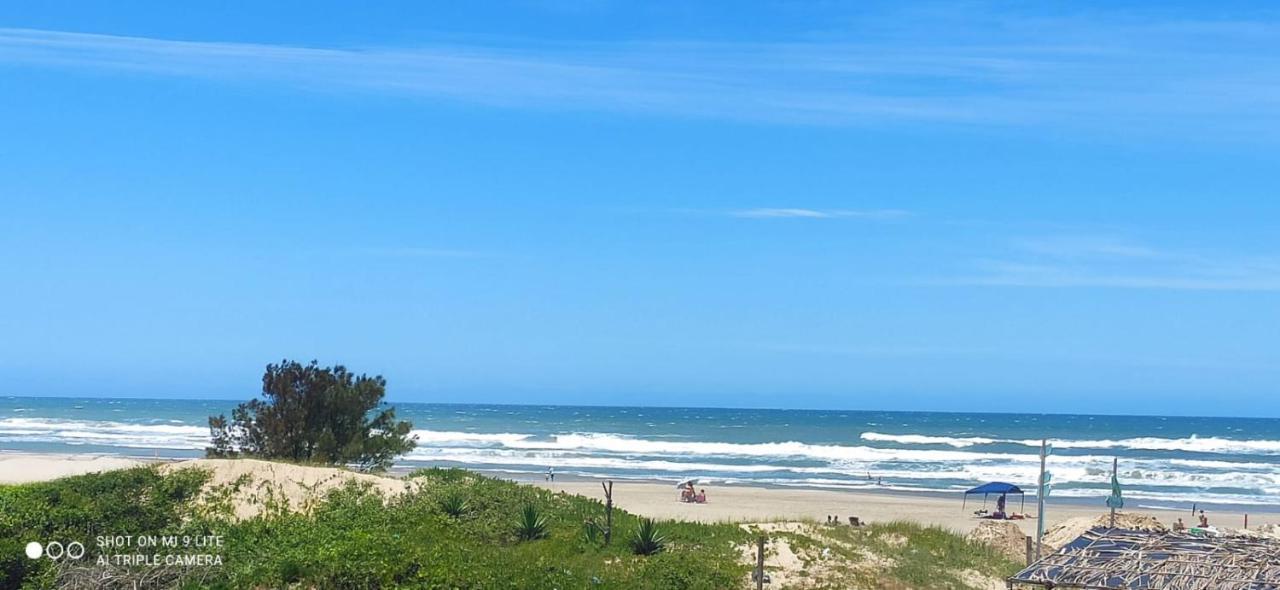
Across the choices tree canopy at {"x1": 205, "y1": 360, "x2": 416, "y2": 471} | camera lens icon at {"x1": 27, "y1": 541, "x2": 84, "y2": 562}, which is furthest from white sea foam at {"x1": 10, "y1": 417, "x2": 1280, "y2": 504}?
camera lens icon at {"x1": 27, "y1": 541, "x2": 84, "y2": 562}

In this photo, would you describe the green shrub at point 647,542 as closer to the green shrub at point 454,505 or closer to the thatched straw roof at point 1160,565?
the green shrub at point 454,505

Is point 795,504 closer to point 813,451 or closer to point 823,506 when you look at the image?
point 823,506

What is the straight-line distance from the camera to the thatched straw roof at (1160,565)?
13.9 m

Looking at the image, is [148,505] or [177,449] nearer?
[148,505]

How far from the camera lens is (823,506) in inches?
1624

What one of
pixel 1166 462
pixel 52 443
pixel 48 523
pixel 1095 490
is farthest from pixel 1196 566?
pixel 52 443

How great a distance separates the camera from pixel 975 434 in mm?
97875

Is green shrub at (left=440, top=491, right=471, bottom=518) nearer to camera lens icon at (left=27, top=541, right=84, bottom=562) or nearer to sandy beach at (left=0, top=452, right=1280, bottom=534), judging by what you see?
camera lens icon at (left=27, top=541, right=84, bottom=562)

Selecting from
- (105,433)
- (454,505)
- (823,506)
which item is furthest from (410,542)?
(105,433)

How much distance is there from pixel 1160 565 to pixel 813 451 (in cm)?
6108

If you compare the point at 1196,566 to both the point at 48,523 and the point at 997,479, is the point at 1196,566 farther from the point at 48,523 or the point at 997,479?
the point at 997,479

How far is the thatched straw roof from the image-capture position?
1388 cm

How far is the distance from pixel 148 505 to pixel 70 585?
4.09 m

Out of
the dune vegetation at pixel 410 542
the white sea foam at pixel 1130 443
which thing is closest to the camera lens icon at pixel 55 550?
the dune vegetation at pixel 410 542
